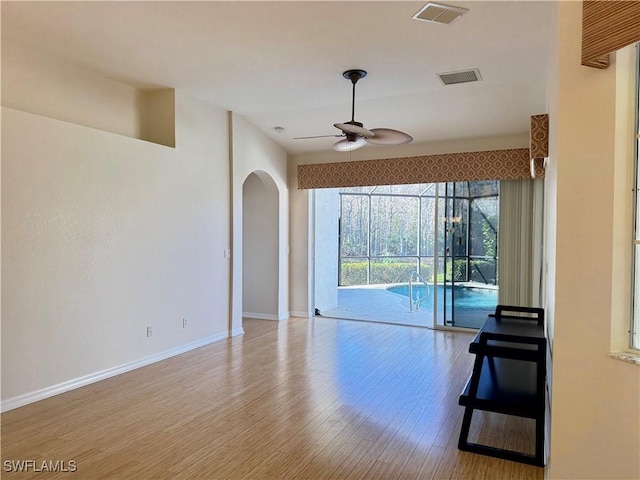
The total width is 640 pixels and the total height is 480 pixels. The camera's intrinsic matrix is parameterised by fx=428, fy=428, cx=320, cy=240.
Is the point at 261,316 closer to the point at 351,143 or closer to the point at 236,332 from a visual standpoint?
the point at 236,332

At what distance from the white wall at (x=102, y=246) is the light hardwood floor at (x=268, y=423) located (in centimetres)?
35

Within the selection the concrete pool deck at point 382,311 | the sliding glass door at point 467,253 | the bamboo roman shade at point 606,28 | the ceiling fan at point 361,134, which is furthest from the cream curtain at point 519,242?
the bamboo roman shade at point 606,28

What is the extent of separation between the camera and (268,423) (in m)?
3.19

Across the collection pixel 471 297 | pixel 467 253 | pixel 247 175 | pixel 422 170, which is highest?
pixel 422 170

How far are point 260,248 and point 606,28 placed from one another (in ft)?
19.0

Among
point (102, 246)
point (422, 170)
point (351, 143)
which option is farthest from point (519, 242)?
point (102, 246)

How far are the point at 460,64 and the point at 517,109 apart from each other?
1.46 metres

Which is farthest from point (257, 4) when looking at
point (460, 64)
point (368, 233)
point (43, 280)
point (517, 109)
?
point (368, 233)

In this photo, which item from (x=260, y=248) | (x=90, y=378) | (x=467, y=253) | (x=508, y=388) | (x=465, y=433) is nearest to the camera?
(x=465, y=433)

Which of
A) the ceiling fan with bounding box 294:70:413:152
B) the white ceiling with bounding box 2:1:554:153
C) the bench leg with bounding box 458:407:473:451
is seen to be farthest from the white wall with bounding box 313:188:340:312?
the bench leg with bounding box 458:407:473:451

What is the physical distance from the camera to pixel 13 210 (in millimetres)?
3385

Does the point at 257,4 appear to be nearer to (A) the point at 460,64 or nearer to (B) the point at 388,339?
(A) the point at 460,64

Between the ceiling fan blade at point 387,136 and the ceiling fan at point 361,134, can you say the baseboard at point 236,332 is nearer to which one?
the ceiling fan at point 361,134

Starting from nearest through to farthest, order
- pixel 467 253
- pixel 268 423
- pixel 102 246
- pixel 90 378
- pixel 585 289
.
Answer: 1. pixel 585 289
2. pixel 268 423
3. pixel 90 378
4. pixel 102 246
5. pixel 467 253
